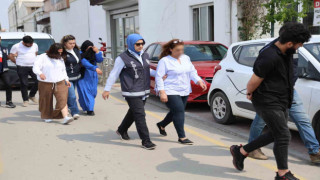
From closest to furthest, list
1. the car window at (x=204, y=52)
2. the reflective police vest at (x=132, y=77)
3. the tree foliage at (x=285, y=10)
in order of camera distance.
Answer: the reflective police vest at (x=132, y=77) < the tree foliage at (x=285, y=10) < the car window at (x=204, y=52)

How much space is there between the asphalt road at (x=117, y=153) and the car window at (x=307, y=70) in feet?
3.43

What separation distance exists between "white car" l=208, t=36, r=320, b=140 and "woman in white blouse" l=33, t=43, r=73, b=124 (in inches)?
111

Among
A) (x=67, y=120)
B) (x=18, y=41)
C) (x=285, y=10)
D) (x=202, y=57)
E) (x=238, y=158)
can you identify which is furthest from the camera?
(x=18, y=41)

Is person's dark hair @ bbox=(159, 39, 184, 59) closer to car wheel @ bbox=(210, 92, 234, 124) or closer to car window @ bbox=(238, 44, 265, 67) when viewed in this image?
car window @ bbox=(238, 44, 265, 67)

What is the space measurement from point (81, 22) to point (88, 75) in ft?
65.5

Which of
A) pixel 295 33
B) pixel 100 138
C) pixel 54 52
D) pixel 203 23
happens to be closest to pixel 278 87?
pixel 295 33

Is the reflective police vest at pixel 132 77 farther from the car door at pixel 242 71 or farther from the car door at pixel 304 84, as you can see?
the car door at pixel 304 84

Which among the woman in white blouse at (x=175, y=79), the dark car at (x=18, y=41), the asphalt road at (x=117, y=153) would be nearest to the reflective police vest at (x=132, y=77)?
the woman in white blouse at (x=175, y=79)

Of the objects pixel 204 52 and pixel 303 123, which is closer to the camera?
pixel 303 123

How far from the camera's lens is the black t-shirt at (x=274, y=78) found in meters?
3.74

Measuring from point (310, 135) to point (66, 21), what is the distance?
95.3ft

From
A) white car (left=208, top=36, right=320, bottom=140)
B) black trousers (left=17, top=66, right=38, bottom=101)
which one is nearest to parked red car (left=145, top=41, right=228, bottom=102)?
white car (left=208, top=36, right=320, bottom=140)

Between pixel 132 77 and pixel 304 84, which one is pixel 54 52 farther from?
pixel 304 84

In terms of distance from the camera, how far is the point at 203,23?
14398 mm
